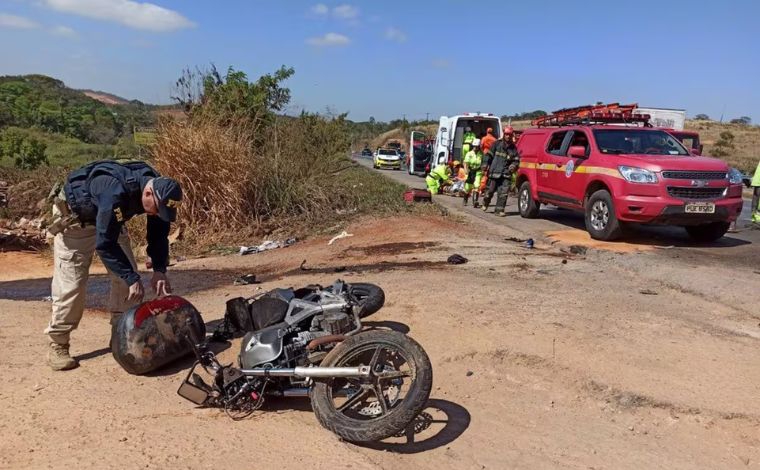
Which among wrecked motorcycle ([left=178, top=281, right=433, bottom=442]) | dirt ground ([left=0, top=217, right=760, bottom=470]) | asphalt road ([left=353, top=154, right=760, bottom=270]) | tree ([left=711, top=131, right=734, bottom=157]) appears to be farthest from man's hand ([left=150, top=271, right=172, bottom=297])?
tree ([left=711, top=131, right=734, bottom=157])

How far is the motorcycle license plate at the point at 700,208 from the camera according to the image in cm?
891

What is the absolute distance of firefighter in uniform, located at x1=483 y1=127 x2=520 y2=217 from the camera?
1314 centimetres

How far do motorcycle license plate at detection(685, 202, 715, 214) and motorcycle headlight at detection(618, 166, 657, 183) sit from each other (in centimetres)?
61

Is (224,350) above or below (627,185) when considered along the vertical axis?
below

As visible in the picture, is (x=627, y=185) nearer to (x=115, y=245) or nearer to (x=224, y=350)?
(x=224, y=350)

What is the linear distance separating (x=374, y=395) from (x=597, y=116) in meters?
11.1

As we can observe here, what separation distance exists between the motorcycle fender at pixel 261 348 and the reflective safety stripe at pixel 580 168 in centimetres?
706

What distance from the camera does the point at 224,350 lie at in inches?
199

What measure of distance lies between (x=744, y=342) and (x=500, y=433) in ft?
8.36

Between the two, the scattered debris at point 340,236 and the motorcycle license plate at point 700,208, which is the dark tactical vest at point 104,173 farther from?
the motorcycle license plate at point 700,208

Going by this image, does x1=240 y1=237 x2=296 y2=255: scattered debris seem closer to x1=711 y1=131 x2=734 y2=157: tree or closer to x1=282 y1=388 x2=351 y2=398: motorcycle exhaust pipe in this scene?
x1=282 y1=388 x2=351 y2=398: motorcycle exhaust pipe

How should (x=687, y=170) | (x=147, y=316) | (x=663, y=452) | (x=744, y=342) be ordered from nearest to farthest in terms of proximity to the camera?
1. (x=663, y=452)
2. (x=147, y=316)
3. (x=744, y=342)
4. (x=687, y=170)

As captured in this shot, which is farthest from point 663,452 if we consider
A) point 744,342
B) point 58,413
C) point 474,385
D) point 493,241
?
point 493,241

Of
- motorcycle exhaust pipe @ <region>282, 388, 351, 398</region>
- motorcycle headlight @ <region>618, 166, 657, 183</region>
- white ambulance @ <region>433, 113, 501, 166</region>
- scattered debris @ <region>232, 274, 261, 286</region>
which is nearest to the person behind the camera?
motorcycle exhaust pipe @ <region>282, 388, 351, 398</region>
